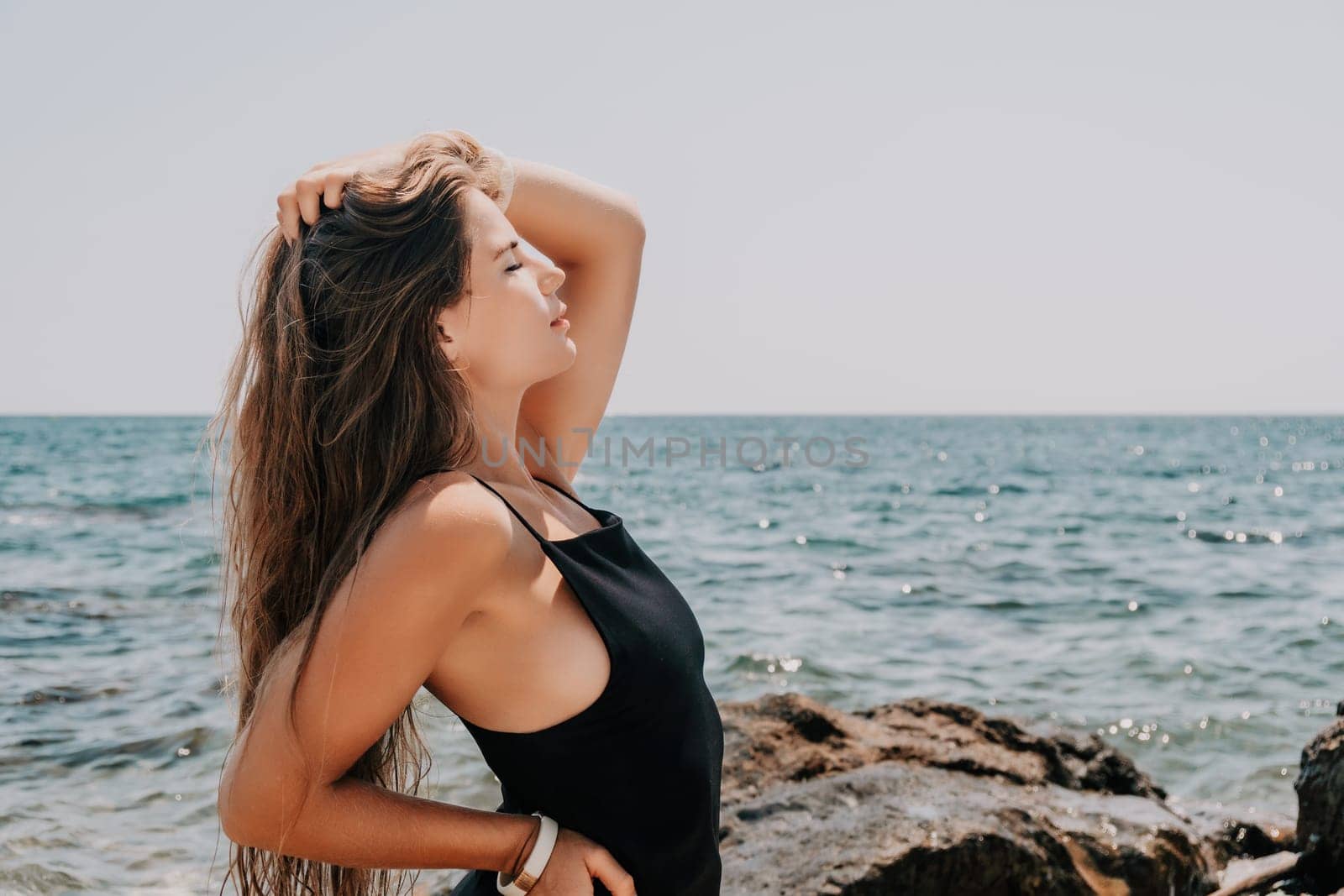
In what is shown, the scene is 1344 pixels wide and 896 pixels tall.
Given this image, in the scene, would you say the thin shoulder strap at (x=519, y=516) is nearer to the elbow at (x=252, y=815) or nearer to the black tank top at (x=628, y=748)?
the black tank top at (x=628, y=748)

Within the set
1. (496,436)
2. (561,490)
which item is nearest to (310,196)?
(496,436)

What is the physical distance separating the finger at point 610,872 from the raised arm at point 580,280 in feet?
2.99

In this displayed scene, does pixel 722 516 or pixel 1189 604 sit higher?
pixel 1189 604

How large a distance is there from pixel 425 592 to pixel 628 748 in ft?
1.58

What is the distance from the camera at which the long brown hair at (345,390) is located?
177 cm

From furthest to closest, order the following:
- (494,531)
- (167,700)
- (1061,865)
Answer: (167,700) < (1061,865) < (494,531)

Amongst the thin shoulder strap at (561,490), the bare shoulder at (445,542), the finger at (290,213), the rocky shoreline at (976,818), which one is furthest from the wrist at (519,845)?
the rocky shoreline at (976,818)

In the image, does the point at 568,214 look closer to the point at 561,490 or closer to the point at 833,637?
the point at 561,490

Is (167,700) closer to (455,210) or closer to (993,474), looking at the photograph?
(455,210)

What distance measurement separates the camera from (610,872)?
1759 mm

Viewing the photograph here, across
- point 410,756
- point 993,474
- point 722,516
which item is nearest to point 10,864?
point 410,756

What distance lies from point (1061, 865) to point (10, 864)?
4.45 meters

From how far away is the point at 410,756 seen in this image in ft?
6.88

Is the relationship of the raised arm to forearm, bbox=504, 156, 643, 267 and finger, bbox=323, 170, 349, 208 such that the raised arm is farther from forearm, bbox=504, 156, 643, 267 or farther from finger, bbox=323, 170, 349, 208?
finger, bbox=323, 170, 349, 208
